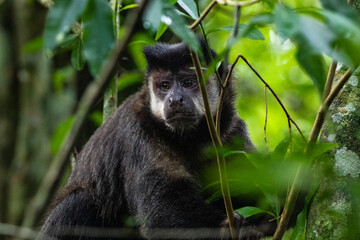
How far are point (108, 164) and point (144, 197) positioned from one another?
721 mm

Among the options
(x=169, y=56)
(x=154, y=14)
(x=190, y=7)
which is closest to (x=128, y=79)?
(x=169, y=56)

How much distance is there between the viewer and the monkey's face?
17.3 ft

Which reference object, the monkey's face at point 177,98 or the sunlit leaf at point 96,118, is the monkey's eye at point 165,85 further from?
the sunlit leaf at point 96,118

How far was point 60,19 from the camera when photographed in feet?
5.24

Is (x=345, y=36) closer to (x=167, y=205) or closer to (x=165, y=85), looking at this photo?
(x=167, y=205)

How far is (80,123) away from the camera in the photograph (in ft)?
4.47

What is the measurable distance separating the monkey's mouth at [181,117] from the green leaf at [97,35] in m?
3.54

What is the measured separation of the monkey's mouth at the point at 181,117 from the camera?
5.23 metres

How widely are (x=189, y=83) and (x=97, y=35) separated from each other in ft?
13.5

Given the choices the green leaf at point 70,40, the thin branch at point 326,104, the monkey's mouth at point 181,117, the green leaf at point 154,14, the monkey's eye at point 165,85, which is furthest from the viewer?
the monkey's eye at point 165,85

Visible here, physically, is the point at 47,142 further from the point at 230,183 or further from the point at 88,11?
the point at 88,11

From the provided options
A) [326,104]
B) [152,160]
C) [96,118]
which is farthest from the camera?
[96,118]

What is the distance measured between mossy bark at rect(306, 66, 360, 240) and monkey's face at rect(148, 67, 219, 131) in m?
2.09

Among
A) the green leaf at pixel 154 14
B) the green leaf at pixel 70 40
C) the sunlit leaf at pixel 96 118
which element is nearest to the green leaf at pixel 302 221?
the green leaf at pixel 154 14
